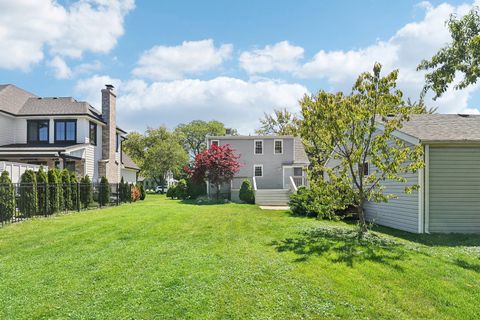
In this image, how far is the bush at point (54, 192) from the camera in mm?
13359

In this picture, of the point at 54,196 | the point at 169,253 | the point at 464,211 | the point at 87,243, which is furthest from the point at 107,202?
the point at 464,211

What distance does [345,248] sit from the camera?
24.6ft

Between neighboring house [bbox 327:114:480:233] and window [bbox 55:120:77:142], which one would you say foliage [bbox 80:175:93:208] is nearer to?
window [bbox 55:120:77:142]

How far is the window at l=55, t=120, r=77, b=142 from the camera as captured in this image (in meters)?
22.1

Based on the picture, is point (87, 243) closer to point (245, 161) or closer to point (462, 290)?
point (462, 290)

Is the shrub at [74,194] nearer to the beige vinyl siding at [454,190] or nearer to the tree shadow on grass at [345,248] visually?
the tree shadow on grass at [345,248]

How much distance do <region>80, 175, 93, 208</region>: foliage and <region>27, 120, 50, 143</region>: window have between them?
7.82m

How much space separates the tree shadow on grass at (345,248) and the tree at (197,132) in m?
54.6

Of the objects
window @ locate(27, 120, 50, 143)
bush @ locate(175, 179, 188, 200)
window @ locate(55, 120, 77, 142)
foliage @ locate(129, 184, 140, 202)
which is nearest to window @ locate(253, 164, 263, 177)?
bush @ locate(175, 179, 188, 200)

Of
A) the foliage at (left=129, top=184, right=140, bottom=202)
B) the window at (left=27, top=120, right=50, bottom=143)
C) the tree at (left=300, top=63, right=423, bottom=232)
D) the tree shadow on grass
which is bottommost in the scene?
the foliage at (left=129, top=184, right=140, bottom=202)

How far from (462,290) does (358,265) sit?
163cm

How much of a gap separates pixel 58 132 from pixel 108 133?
3.28m

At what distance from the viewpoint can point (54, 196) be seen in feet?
44.4

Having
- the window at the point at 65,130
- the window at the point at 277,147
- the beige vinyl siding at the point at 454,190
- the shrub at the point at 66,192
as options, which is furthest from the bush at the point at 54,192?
the window at the point at 277,147
